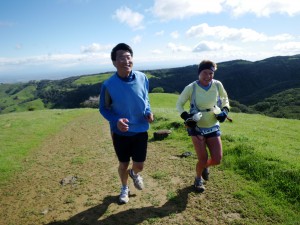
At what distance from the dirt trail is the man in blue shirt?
1412 mm

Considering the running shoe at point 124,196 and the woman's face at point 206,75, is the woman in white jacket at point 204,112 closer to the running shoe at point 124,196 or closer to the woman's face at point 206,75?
the woman's face at point 206,75

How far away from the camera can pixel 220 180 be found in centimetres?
806

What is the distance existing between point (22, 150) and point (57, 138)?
358cm

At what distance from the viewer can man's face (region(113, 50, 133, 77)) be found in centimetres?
600

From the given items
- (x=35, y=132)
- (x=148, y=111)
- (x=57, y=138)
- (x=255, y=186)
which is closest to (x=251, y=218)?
(x=255, y=186)

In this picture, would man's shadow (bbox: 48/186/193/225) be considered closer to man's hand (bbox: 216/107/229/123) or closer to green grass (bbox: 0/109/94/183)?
man's hand (bbox: 216/107/229/123)

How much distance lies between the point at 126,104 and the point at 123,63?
87cm

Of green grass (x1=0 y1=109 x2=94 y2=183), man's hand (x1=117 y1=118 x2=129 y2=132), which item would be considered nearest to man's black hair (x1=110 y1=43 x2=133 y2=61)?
man's hand (x1=117 y1=118 x2=129 y2=132)

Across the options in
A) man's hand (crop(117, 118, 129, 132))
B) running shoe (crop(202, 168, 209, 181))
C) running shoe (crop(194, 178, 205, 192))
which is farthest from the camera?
running shoe (crop(202, 168, 209, 181))

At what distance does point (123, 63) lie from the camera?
19.7ft

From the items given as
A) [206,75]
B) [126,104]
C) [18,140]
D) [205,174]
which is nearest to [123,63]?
[126,104]

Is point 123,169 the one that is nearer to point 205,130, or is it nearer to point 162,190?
point 162,190

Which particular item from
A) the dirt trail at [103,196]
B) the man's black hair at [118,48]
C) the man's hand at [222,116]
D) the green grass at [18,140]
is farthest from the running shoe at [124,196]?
the green grass at [18,140]

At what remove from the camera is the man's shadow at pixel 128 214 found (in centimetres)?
626
